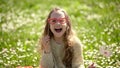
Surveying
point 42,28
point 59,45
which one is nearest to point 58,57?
point 59,45

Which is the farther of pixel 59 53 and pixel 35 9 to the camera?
pixel 35 9

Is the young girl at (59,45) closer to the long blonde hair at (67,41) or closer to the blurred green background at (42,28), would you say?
the long blonde hair at (67,41)

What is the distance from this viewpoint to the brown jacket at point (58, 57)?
4.93 m

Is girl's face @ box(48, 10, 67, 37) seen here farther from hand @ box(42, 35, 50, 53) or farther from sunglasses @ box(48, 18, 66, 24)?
hand @ box(42, 35, 50, 53)

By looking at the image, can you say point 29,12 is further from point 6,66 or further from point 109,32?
point 6,66

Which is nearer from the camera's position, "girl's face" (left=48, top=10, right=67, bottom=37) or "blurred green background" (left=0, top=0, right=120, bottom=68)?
"girl's face" (left=48, top=10, right=67, bottom=37)

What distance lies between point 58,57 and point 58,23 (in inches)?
18.5

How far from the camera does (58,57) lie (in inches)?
199

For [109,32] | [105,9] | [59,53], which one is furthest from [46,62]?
[105,9]

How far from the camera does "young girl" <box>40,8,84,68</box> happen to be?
4941 mm

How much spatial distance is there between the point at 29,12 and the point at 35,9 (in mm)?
535

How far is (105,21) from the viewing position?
8250 mm

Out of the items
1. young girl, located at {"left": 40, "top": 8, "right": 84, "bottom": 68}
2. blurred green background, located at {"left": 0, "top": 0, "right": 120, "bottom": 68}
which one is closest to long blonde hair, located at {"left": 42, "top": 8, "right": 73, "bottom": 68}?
young girl, located at {"left": 40, "top": 8, "right": 84, "bottom": 68}

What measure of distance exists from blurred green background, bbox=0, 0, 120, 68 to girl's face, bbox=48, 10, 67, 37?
0.86 m
